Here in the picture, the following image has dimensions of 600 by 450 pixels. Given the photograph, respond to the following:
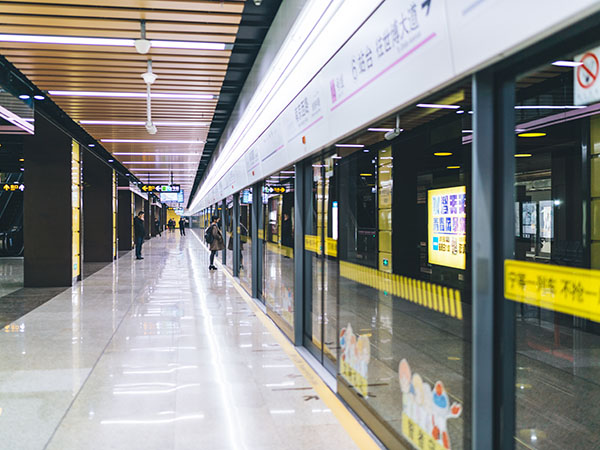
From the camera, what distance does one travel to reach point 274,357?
17.3 feet

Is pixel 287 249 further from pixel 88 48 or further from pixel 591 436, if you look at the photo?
pixel 591 436

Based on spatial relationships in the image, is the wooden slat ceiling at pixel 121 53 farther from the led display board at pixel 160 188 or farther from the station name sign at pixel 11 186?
the station name sign at pixel 11 186

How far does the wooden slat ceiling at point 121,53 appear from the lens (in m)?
4.47

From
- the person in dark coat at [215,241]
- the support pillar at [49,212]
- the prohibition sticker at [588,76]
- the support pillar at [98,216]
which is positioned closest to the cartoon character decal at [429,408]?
the prohibition sticker at [588,76]

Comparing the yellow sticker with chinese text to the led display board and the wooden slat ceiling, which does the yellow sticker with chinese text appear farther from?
the led display board

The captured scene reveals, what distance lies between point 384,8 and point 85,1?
282cm

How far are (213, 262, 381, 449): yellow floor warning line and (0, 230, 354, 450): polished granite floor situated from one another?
0.07 metres

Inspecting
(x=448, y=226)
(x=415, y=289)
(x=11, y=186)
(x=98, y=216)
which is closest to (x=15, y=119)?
(x=448, y=226)

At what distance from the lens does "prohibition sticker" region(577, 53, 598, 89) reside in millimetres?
1962

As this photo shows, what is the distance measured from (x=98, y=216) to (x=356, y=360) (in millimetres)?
14555

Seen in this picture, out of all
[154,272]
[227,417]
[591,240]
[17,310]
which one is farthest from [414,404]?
[154,272]

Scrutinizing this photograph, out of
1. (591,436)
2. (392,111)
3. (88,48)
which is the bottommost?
(591,436)

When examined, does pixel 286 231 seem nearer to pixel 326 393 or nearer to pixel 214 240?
pixel 326 393

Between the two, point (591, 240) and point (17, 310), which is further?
point (17, 310)
